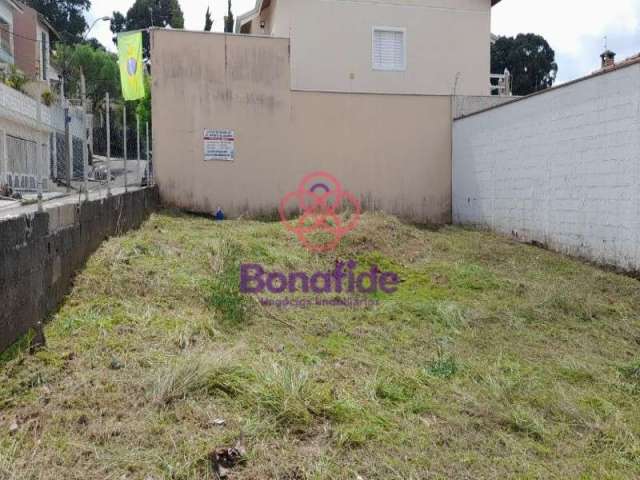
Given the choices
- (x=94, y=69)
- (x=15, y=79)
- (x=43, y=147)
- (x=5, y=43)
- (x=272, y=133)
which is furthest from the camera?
(x=94, y=69)

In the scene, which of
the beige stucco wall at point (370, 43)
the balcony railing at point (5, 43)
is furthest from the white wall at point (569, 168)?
the balcony railing at point (5, 43)

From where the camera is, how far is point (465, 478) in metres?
2.54

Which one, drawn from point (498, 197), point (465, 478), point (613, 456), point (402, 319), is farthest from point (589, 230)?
point (465, 478)

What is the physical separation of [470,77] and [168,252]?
11019 millimetres

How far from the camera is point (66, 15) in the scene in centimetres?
4125

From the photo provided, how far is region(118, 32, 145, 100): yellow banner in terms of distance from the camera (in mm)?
11078

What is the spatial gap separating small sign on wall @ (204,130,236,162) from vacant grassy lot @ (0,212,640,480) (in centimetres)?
567

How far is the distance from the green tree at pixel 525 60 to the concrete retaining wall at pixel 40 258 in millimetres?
31418

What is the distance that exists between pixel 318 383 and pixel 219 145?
8827mm

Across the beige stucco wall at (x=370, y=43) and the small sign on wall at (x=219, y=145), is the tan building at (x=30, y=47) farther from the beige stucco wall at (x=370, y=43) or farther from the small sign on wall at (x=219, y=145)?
the small sign on wall at (x=219, y=145)

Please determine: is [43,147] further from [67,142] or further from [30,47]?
[30,47]

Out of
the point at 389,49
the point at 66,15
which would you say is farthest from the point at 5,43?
the point at 66,15

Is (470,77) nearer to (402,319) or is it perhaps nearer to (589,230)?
(589,230)

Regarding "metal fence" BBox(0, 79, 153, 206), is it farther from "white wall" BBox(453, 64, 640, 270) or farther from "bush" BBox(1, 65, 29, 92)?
"white wall" BBox(453, 64, 640, 270)
